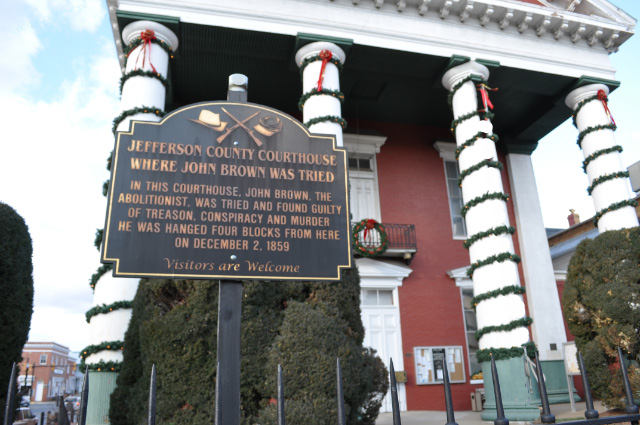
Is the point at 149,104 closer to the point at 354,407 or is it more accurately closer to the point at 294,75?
the point at 294,75

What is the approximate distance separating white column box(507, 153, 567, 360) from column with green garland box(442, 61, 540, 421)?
5.64 meters

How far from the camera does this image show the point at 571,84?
14.8 m

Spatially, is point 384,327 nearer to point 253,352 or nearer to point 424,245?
point 424,245

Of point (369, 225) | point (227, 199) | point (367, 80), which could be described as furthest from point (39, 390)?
point (227, 199)

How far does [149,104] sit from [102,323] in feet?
15.1

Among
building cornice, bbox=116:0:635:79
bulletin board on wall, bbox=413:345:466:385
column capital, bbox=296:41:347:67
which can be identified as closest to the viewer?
building cornice, bbox=116:0:635:79

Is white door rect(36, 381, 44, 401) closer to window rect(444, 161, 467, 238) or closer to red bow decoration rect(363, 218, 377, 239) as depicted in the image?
red bow decoration rect(363, 218, 377, 239)

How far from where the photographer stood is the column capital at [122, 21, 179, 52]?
A: 11.1m

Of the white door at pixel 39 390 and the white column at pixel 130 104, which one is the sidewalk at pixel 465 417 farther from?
the white door at pixel 39 390

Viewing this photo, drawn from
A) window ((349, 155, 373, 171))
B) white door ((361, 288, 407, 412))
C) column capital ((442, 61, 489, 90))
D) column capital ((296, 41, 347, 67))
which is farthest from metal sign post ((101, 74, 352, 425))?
window ((349, 155, 373, 171))

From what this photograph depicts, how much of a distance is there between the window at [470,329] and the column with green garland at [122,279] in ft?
35.1

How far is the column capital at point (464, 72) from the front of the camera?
43.2 ft

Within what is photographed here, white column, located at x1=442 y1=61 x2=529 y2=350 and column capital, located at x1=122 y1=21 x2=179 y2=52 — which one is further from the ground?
column capital, located at x1=122 y1=21 x2=179 y2=52

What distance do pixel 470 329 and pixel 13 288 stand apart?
42.7 feet
